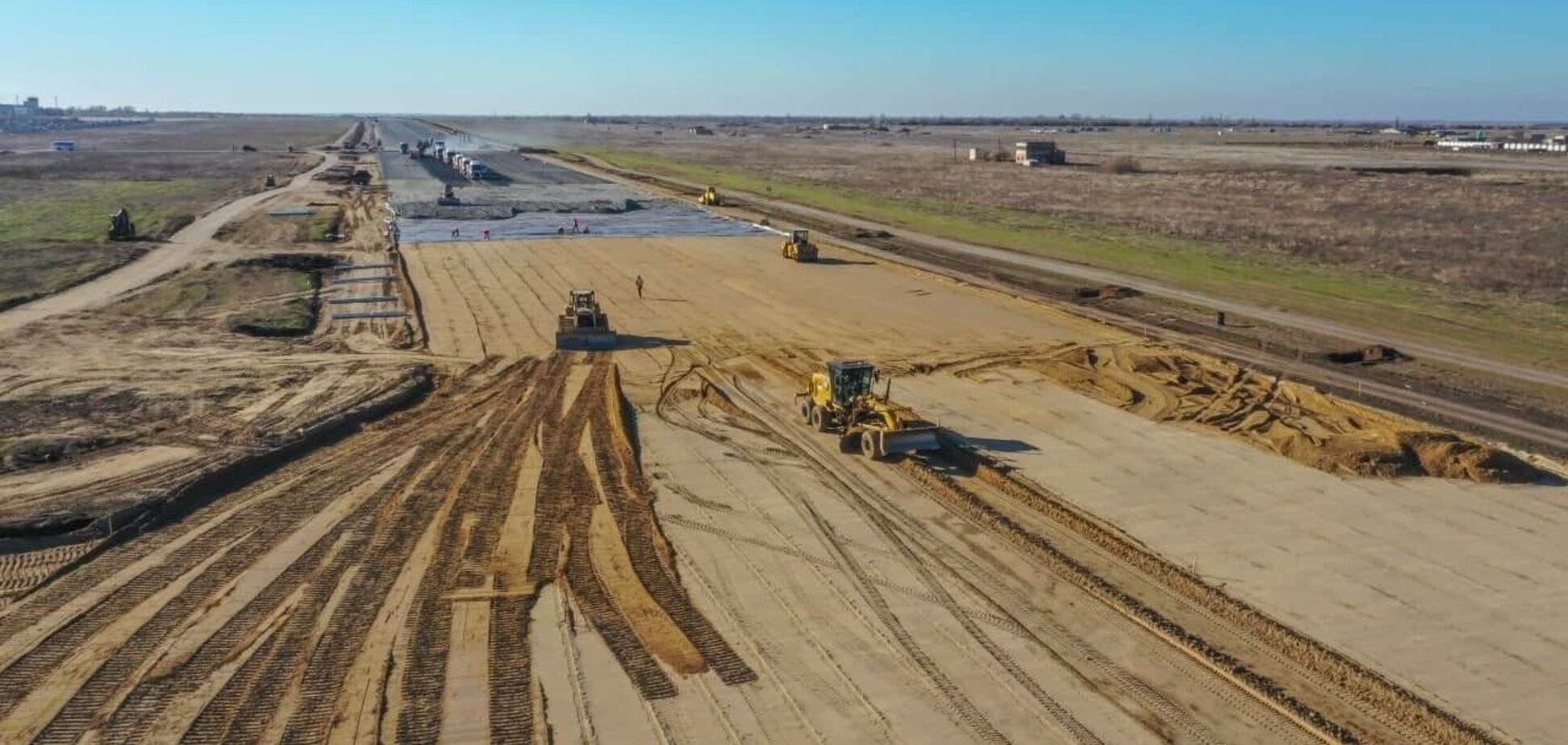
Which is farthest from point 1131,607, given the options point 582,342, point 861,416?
point 582,342

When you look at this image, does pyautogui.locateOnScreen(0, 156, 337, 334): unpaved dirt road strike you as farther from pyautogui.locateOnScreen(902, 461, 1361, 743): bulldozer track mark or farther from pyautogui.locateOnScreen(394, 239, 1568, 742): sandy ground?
pyautogui.locateOnScreen(902, 461, 1361, 743): bulldozer track mark

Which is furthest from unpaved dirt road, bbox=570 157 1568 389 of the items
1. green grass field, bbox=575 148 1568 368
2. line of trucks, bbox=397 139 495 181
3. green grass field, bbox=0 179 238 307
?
line of trucks, bbox=397 139 495 181

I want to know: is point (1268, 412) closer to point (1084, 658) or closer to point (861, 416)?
point (861, 416)

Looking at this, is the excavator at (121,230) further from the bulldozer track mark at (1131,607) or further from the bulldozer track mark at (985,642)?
the bulldozer track mark at (985,642)

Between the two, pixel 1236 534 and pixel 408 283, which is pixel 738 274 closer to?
pixel 408 283

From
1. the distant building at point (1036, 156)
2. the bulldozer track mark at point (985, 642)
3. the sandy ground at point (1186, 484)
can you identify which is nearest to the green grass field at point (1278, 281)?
the sandy ground at point (1186, 484)

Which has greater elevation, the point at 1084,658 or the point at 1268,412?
the point at 1268,412
